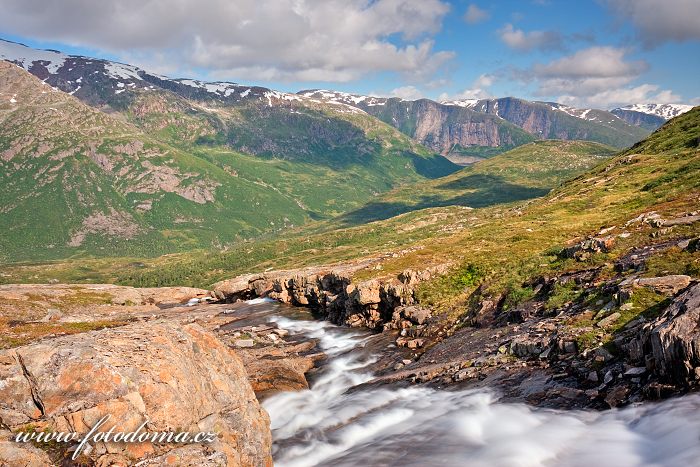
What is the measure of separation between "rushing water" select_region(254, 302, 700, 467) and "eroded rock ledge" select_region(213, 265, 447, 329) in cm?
2398

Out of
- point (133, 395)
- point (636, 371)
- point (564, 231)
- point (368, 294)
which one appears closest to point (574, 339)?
point (636, 371)

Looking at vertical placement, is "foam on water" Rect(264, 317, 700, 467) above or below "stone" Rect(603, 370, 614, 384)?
below

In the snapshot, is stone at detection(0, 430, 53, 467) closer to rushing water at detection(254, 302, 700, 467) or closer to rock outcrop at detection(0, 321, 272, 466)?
rock outcrop at detection(0, 321, 272, 466)

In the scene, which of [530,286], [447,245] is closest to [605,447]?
[530,286]

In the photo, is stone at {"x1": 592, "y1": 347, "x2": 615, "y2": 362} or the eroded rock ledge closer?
stone at {"x1": 592, "y1": 347, "x2": 615, "y2": 362}

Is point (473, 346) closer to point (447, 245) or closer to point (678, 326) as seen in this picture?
point (678, 326)

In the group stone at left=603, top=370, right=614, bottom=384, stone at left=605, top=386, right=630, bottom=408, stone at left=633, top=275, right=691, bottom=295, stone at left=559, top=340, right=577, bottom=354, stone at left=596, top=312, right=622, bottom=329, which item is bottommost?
stone at left=605, top=386, right=630, bottom=408

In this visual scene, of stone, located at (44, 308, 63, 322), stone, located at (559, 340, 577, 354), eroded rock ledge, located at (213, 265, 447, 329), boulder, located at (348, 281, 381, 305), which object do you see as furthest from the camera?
stone, located at (44, 308, 63, 322)

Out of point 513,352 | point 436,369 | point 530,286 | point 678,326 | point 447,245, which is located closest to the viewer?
point 678,326

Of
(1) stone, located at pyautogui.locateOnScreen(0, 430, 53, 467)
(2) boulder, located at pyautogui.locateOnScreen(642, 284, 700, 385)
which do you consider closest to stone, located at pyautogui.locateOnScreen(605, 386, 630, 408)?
(2) boulder, located at pyautogui.locateOnScreen(642, 284, 700, 385)

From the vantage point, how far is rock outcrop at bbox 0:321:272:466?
16656 millimetres

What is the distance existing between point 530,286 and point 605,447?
25527 millimetres

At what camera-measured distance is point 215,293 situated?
14450 centimetres

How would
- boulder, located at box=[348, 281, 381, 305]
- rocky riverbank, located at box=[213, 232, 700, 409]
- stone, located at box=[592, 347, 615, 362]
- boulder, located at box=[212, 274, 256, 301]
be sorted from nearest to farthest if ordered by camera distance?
rocky riverbank, located at box=[213, 232, 700, 409], stone, located at box=[592, 347, 615, 362], boulder, located at box=[348, 281, 381, 305], boulder, located at box=[212, 274, 256, 301]
